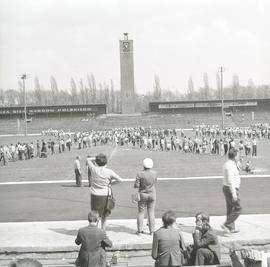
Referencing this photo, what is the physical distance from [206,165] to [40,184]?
30.0ft

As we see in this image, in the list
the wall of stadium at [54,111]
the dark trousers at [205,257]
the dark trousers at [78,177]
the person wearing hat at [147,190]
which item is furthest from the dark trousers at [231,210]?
the wall of stadium at [54,111]

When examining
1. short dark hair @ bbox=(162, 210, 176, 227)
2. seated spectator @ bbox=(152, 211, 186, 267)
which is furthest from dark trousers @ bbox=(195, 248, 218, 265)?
short dark hair @ bbox=(162, 210, 176, 227)

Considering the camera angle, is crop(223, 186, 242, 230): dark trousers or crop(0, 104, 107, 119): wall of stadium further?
crop(0, 104, 107, 119): wall of stadium

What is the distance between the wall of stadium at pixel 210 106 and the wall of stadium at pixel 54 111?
1247 centimetres

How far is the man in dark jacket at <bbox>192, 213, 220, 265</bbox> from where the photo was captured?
20.9ft

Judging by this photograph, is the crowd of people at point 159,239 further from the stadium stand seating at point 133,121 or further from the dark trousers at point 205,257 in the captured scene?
the stadium stand seating at point 133,121

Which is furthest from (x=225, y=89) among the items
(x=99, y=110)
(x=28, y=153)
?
(x=28, y=153)

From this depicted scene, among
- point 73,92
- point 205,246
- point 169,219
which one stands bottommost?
point 205,246

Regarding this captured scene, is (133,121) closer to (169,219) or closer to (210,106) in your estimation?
(210,106)

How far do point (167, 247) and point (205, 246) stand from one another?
30.4 inches

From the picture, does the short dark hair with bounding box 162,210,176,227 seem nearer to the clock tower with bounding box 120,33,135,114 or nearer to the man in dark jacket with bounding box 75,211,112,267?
the man in dark jacket with bounding box 75,211,112,267

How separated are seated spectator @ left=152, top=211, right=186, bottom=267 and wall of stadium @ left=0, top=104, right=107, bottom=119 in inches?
3648

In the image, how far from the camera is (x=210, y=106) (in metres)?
100

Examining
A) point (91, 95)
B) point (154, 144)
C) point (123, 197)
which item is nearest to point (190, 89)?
point (91, 95)
